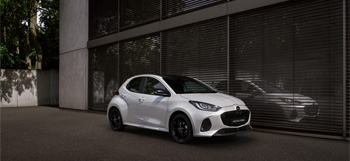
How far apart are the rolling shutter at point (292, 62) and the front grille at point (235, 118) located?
1.89 m

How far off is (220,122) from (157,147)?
134 cm

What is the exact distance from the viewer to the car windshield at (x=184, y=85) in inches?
267

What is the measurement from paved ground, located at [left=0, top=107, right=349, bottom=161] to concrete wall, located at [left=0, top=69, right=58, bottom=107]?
489 inches

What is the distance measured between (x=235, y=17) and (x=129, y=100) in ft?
13.1

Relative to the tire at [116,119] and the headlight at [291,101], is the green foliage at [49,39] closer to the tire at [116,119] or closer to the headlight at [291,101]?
the tire at [116,119]

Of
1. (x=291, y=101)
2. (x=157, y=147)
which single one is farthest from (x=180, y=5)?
(x=157, y=147)

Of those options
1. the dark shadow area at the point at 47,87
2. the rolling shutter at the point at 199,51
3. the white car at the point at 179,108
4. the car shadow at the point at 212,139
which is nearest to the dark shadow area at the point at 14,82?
the dark shadow area at the point at 47,87

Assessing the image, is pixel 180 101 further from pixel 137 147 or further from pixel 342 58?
pixel 342 58

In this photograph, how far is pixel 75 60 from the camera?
1630 centimetres

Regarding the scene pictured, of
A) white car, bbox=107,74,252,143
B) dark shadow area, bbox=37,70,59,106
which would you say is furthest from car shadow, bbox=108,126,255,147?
dark shadow area, bbox=37,70,59,106

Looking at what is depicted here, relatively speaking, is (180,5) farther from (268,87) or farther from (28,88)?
(28,88)

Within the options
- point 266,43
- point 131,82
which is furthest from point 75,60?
point 266,43

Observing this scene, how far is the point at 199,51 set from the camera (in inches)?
385

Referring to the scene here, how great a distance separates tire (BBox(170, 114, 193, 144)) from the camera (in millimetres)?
6058
